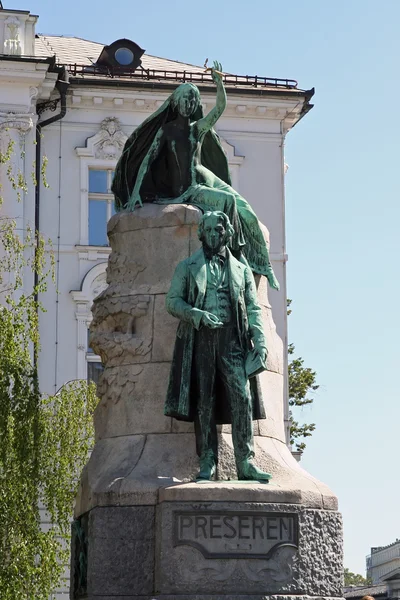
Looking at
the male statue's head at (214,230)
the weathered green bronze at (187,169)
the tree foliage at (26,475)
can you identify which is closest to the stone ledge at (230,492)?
the male statue's head at (214,230)

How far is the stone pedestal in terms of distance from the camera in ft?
34.9

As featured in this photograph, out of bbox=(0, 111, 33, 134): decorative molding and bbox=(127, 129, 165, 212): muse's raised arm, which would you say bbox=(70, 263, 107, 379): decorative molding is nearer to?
bbox=(0, 111, 33, 134): decorative molding

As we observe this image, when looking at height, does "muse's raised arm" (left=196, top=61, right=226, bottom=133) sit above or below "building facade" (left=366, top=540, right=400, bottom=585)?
below

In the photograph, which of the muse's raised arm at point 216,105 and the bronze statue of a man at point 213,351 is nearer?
the bronze statue of a man at point 213,351

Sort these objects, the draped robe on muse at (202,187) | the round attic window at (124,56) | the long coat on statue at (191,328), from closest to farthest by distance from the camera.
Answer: the long coat on statue at (191,328) < the draped robe on muse at (202,187) < the round attic window at (124,56)

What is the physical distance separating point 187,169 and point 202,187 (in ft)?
1.11

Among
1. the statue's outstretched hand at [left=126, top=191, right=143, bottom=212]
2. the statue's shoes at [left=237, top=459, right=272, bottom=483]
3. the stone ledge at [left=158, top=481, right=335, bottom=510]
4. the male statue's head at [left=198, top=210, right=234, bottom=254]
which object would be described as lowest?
the stone ledge at [left=158, top=481, right=335, bottom=510]

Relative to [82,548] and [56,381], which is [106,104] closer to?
[56,381]

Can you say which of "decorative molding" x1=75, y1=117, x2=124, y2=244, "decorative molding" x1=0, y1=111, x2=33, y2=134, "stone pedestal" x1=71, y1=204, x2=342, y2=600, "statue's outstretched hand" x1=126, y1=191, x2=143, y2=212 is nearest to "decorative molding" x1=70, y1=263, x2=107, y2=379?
"decorative molding" x1=75, y1=117, x2=124, y2=244

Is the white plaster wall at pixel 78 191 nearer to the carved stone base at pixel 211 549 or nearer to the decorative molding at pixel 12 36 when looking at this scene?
the decorative molding at pixel 12 36

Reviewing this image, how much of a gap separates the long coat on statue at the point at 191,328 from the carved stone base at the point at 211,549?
0.64m

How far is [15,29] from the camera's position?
31344mm

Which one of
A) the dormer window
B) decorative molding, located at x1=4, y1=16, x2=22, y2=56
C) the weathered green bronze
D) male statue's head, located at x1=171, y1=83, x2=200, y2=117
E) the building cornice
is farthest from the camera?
the dormer window

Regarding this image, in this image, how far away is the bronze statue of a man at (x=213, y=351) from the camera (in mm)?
11055
